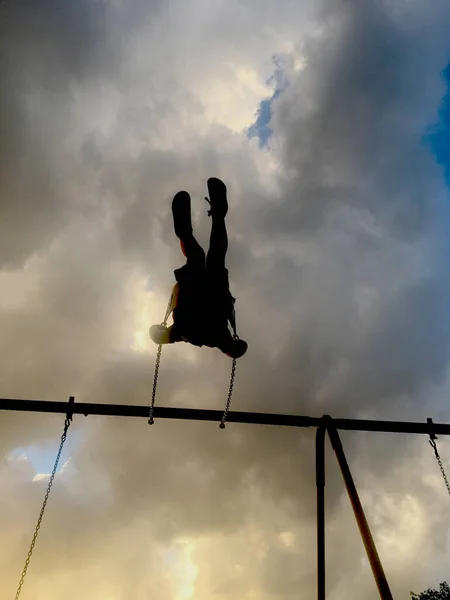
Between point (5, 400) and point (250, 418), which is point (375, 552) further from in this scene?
point (5, 400)

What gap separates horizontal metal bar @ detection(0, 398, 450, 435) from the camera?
20.5 ft

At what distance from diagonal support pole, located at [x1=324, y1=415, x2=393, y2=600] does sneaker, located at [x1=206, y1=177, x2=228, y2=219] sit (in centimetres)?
344

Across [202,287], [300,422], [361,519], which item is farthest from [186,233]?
[361,519]

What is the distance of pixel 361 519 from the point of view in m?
5.43

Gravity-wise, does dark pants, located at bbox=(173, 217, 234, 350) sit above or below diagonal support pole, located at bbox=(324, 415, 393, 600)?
above

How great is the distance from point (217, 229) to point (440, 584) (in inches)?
1321

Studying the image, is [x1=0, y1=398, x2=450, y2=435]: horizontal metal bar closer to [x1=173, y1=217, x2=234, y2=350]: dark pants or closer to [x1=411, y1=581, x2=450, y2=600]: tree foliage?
[x1=173, y1=217, x2=234, y2=350]: dark pants

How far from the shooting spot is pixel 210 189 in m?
5.28

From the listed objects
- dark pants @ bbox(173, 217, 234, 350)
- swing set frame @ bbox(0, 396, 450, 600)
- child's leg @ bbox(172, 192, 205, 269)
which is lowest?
swing set frame @ bbox(0, 396, 450, 600)

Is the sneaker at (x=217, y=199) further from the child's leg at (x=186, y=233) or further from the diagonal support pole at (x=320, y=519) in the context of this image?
the diagonal support pole at (x=320, y=519)

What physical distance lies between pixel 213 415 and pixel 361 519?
7.62 ft

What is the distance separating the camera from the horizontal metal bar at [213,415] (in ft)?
20.5

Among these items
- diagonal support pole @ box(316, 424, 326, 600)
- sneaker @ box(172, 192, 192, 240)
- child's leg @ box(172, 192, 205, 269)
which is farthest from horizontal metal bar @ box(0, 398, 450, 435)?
sneaker @ box(172, 192, 192, 240)

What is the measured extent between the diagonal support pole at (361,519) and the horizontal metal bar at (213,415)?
0.76ft
